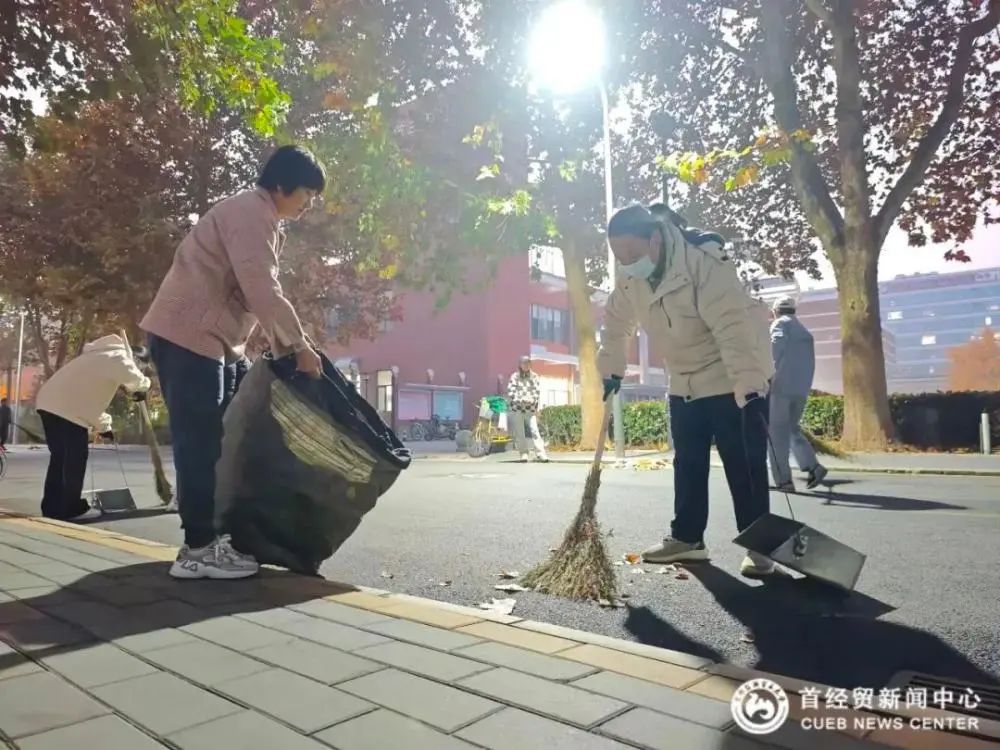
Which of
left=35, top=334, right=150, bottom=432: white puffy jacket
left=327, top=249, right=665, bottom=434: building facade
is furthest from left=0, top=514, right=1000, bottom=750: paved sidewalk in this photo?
left=327, top=249, right=665, bottom=434: building facade

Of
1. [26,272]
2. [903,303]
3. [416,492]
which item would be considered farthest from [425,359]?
[903,303]

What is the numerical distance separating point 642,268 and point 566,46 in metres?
13.4

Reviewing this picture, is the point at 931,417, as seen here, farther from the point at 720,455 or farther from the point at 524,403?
the point at 720,455

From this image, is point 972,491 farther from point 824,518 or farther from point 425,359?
point 425,359

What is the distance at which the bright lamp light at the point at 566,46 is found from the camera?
1517cm

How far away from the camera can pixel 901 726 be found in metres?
1.84

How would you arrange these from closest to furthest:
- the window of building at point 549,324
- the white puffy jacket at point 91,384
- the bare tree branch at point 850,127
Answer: the white puffy jacket at point 91,384, the bare tree branch at point 850,127, the window of building at point 549,324

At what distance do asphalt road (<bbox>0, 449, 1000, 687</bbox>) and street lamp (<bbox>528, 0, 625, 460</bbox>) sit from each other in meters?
7.63

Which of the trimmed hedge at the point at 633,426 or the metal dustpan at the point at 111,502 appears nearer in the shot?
the metal dustpan at the point at 111,502

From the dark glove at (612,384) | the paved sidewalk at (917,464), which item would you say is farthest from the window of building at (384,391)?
the dark glove at (612,384)

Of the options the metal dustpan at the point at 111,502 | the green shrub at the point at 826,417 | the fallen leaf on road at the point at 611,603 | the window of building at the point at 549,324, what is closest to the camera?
the fallen leaf on road at the point at 611,603

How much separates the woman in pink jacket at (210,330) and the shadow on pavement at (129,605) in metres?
0.20

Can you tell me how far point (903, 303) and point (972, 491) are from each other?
208571mm

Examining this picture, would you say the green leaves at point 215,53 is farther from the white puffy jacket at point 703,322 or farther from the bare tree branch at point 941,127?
the bare tree branch at point 941,127
